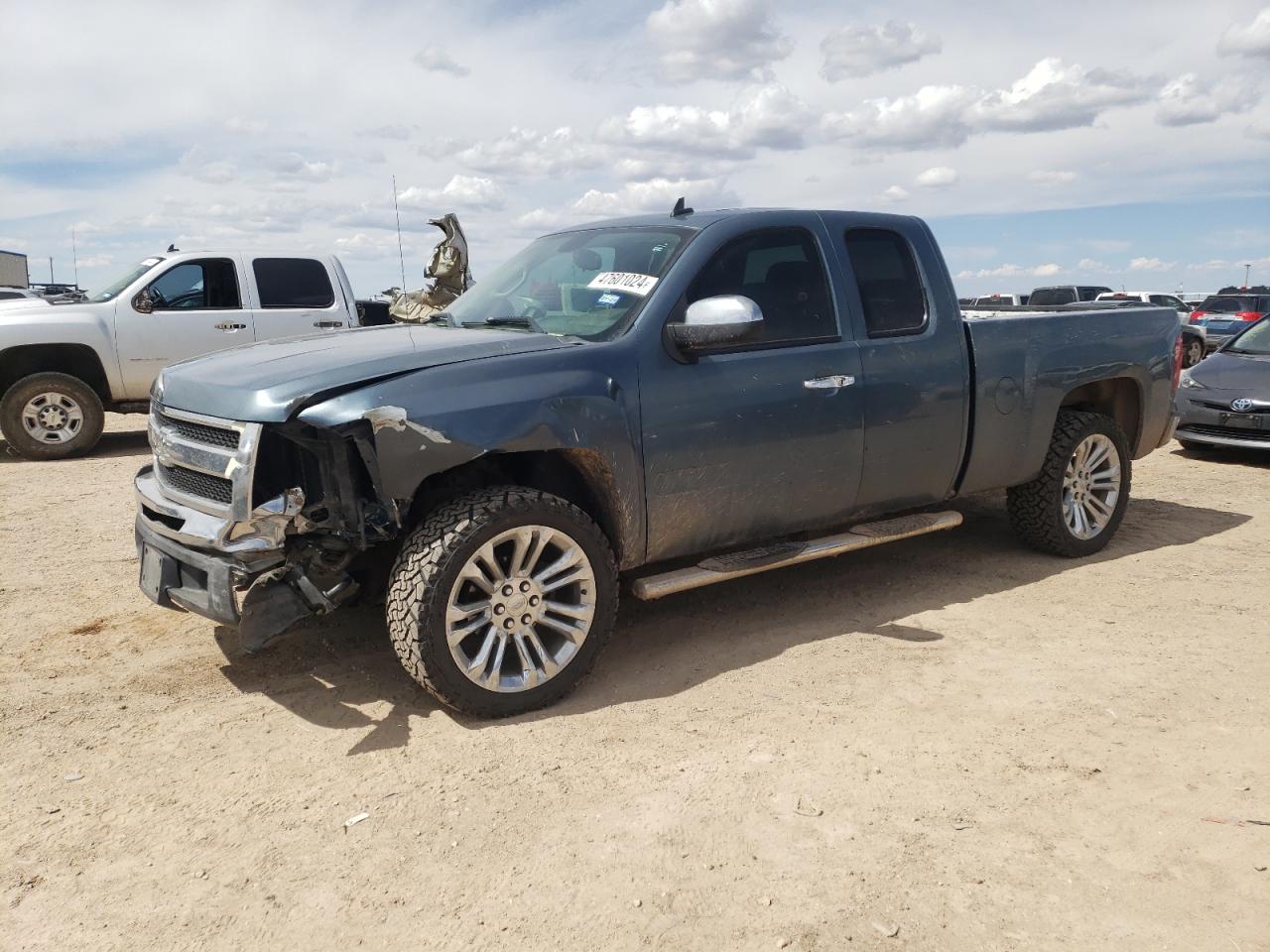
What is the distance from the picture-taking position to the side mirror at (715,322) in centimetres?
411

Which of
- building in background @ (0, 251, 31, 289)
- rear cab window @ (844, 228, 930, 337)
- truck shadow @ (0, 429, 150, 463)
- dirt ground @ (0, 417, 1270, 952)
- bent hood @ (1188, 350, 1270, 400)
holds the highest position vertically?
building in background @ (0, 251, 31, 289)

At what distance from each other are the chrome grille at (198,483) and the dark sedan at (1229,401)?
8.25m

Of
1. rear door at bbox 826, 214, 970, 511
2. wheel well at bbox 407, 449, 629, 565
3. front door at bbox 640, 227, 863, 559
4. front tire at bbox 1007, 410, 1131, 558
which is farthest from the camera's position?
front tire at bbox 1007, 410, 1131, 558

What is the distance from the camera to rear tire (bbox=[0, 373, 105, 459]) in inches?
378

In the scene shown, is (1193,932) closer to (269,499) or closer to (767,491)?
(767,491)

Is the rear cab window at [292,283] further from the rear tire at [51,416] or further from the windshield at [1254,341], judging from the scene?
the windshield at [1254,341]

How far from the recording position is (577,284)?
468 cm

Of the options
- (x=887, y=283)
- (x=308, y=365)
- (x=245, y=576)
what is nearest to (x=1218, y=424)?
(x=887, y=283)

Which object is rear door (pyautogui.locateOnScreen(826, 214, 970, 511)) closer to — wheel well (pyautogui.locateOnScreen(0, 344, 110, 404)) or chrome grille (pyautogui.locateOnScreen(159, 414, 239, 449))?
chrome grille (pyautogui.locateOnScreen(159, 414, 239, 449))

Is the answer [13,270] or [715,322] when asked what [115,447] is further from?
[13,270]

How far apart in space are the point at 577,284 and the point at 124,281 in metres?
7.63

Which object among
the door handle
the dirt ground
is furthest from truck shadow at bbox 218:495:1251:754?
the door handle

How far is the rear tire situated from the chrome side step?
7.44m

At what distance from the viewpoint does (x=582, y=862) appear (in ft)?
9.72
